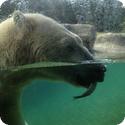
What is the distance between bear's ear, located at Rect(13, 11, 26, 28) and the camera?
8.27ft

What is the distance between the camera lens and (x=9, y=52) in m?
2.59

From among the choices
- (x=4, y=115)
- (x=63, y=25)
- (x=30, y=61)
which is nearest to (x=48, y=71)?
(x=30, y=61)

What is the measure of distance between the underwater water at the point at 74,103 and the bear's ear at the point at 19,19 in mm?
356

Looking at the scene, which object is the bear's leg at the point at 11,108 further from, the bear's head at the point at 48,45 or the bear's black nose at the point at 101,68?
the bear's black nose at the point at 101,68

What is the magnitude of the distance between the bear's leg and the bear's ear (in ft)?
1.43

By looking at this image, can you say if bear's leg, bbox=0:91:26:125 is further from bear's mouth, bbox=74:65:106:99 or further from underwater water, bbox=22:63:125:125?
bear's mouth, bbox=74:65:106:99

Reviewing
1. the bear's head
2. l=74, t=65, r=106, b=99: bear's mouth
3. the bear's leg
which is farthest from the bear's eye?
the bear's leg

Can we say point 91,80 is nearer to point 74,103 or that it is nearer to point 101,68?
point 101,68

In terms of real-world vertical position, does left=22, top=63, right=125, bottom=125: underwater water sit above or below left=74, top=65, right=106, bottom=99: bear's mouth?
below

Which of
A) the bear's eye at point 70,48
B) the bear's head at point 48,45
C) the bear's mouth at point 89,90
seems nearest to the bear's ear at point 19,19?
the bear's head at point 48,45

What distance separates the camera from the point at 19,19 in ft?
8.40

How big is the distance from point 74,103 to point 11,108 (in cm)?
44

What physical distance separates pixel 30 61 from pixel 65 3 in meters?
0.43

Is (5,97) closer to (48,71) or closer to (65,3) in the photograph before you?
(48,71)
